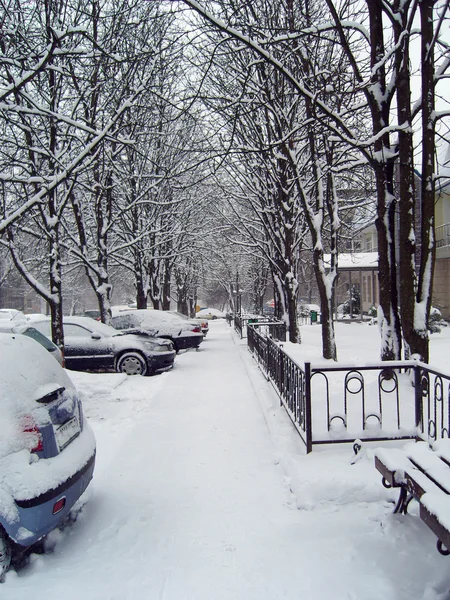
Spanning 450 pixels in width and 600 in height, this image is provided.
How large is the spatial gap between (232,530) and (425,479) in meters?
1.62

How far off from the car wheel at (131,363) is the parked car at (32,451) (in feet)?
28.1

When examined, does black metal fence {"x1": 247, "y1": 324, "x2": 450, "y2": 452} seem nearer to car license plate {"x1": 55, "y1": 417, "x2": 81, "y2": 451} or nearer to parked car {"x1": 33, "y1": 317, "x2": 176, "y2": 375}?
car license plate {"x1": 55, "y1": 417, "x2": 81, "y2": 451}

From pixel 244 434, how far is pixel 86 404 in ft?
11.4

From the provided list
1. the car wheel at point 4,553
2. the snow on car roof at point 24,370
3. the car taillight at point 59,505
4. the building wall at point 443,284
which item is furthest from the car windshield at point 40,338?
the building wall at point 443,284

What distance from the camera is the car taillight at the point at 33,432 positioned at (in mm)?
3568

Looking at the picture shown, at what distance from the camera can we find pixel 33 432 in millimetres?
3588

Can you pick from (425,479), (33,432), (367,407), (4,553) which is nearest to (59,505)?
(4,553)

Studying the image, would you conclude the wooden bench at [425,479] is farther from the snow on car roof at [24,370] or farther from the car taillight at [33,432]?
the snow on car roof at [24,370]

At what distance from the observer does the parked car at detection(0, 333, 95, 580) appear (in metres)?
3.38

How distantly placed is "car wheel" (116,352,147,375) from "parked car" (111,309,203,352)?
165 inches

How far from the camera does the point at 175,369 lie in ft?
46.6

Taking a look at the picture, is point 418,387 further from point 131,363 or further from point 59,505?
point 131,363

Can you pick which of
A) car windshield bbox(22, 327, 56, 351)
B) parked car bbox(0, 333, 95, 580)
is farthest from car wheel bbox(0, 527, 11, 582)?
car windshield bbox(22, 327, 56, 351)

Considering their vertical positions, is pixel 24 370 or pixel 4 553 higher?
pixel 24 370
